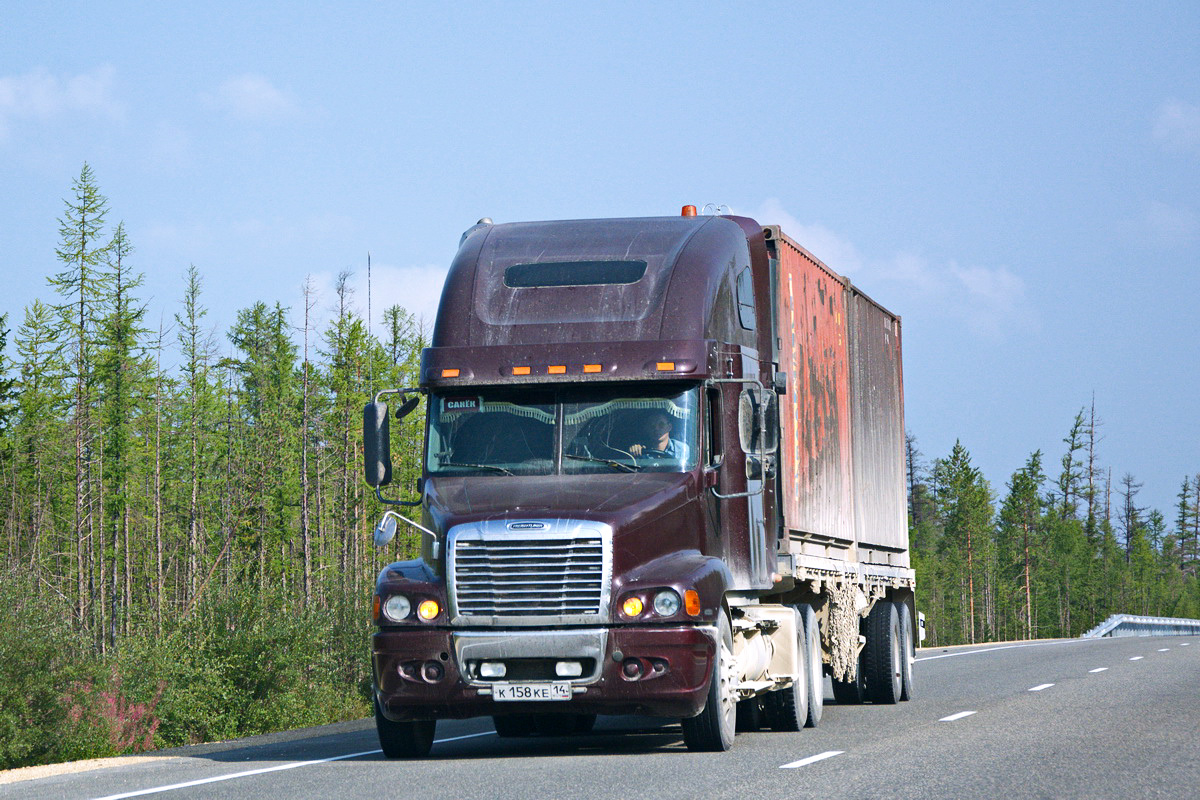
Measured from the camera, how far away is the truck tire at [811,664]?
51.2 ft

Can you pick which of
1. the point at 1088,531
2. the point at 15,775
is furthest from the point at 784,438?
the point at 1088,531

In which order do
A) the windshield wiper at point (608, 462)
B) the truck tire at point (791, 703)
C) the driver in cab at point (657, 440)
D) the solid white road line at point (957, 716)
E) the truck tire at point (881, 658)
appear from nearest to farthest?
the windshield wiper at point (608, 462)
the driver in cab at point (657, 440)
the truck tire at point (791, 703)
the solid white road line at point (957, 716)
the truck tire at point (881, 658)

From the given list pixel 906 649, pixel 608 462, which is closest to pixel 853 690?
pixel 906 649

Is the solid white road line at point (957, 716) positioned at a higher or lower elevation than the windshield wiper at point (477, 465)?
lower

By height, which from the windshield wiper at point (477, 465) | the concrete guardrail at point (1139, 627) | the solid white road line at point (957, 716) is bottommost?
the concrete guardrail at point (1139, 627)

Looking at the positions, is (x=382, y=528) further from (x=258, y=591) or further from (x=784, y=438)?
(x=258, y=591)

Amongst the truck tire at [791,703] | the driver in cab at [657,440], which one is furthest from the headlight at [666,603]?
the truck tire at [791,703]

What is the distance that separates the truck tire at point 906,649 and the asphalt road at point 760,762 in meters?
1.31

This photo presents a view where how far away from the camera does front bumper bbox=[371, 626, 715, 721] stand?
11445 millimetres

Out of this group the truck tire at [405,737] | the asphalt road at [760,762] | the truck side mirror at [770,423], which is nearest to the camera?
the asphalt road at [760,762]

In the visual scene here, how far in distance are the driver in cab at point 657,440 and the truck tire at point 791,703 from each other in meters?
3.22

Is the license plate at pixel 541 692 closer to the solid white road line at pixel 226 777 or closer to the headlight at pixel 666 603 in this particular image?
the headlight at pixel 666 603

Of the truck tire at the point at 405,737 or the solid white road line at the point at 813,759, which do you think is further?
the truck tire at the point at 405,737

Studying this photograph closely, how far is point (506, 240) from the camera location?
13.5 meters
